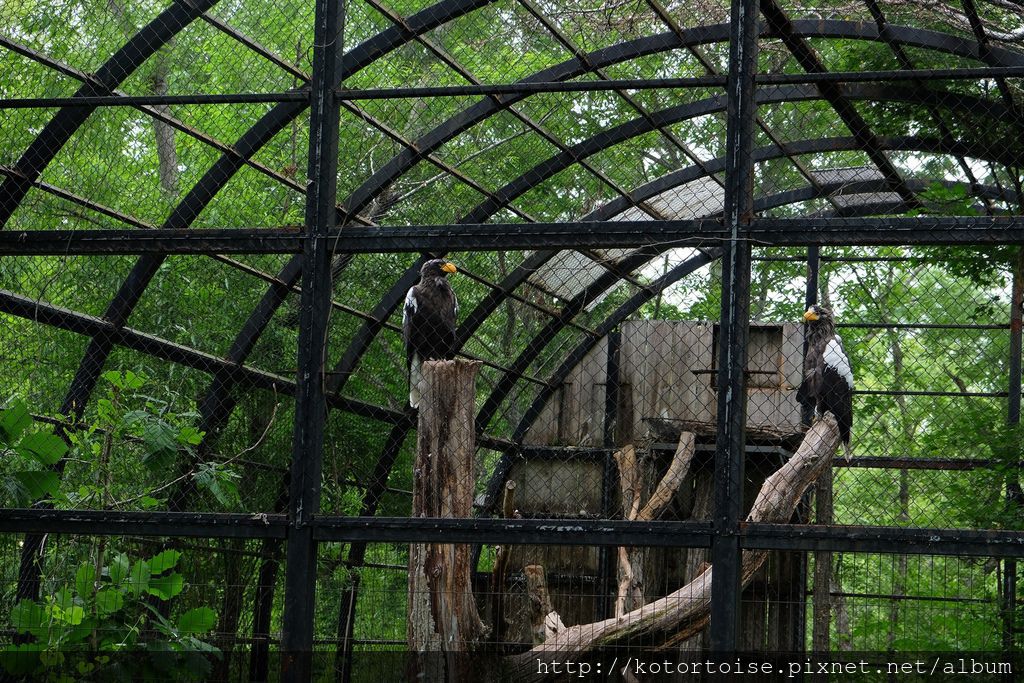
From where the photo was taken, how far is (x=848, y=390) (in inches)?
302

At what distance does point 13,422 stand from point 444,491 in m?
1.93

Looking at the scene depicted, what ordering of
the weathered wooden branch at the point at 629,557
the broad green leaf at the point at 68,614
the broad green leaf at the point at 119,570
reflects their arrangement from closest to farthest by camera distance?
the broad green leaf at the point at 68,614, the broad green leaf at the point at 119,570, the weathered wooden branch at the point at 629,557

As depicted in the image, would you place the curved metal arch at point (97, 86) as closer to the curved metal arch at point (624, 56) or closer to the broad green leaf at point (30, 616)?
the curved metal arch at point (624, 56)

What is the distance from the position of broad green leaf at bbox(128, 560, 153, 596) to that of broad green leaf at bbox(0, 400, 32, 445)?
801 mm

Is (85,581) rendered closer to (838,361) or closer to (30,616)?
(30,616)

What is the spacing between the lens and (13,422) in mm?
4824

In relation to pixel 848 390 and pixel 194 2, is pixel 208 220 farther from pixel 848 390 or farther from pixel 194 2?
pixel 848 390

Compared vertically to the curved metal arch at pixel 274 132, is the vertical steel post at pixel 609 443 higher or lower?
lower

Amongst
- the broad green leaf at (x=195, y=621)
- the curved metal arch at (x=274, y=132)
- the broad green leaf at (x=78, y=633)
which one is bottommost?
the broad green leaf at (x=78, y=633)

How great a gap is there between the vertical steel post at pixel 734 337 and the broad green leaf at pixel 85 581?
262cm

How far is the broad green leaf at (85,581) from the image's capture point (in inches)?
184

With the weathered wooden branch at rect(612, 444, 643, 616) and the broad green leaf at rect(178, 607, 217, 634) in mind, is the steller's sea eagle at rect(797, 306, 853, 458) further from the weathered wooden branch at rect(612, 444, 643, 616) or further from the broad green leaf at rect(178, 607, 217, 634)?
the broad green leaf at rect(178, 607, 217, 634)

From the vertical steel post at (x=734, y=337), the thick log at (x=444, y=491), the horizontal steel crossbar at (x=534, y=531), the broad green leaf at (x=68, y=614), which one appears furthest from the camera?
the thick log at (x=444, y=491)

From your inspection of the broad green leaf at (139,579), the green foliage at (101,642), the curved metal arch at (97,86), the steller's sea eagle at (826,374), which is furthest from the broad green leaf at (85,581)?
the steller's sea eagle at (826,374)
